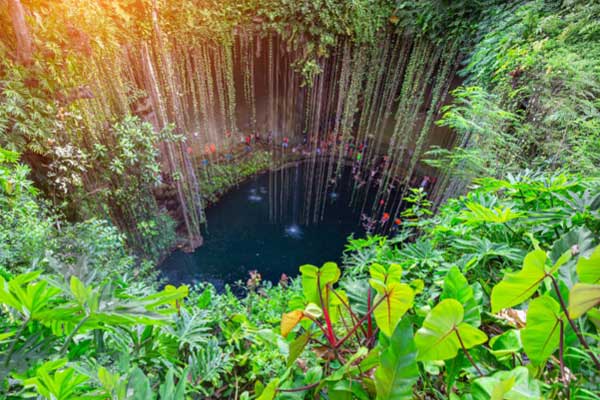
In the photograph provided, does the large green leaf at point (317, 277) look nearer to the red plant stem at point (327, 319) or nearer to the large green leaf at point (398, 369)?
the red plant stem at point (327, 319)

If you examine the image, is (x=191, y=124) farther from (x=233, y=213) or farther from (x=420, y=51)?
(x=420, y=51)

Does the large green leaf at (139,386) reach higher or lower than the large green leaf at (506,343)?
lower

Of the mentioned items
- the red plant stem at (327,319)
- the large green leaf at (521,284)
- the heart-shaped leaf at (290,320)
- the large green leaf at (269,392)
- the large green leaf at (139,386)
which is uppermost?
the large green leaf at (521,284)

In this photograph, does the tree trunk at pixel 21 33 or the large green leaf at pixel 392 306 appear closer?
the large green leaf at pixel 392 306

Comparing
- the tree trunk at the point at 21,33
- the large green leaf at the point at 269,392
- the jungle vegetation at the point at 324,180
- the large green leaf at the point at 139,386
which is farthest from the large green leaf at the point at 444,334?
the tree trunk at the point at 21,33

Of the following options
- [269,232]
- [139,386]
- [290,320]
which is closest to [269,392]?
[290,320]

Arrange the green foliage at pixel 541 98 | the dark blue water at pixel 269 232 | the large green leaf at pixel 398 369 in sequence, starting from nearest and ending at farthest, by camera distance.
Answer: the large green leaf at pixel 398 369
the green foliage at pixel 541 98
the dark blue water at pixel 269 232

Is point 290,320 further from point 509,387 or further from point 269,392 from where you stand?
point 509,387
